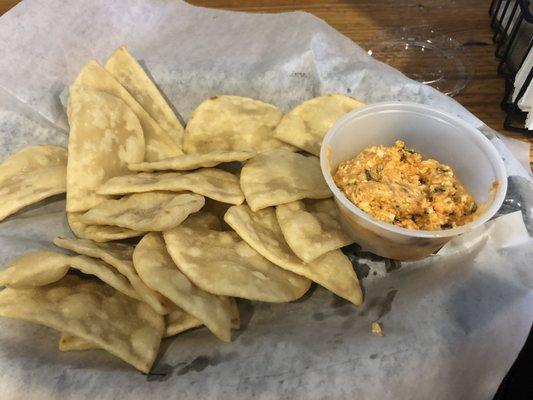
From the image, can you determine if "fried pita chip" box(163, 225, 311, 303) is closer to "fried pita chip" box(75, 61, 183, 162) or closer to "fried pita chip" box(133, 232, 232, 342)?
"fried pita chip" box(133, 232, 232, 342)

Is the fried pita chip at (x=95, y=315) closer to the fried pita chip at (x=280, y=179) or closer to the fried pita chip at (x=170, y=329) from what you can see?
the fried pita chip at (x=170, y=329)

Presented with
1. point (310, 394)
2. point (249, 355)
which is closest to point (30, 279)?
point (249, 355)

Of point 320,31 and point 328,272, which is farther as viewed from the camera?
point 320,31

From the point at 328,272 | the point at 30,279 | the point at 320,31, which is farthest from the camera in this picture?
the point at 320,31

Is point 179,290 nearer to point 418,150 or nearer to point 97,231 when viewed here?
point 97,231

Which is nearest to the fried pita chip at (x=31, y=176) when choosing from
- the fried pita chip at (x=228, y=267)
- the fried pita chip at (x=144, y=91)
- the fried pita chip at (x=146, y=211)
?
the fried pita chip at (x=146, y=211)

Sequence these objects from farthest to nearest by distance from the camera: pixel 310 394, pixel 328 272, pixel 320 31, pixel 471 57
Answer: pixel 471 57 < pixel 320 31 < pixel 328 272 < pixel 310 394

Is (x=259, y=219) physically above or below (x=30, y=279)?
below

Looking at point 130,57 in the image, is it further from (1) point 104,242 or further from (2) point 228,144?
(1) point 104,242

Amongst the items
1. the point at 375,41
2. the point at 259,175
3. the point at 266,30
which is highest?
the point at 266,30
